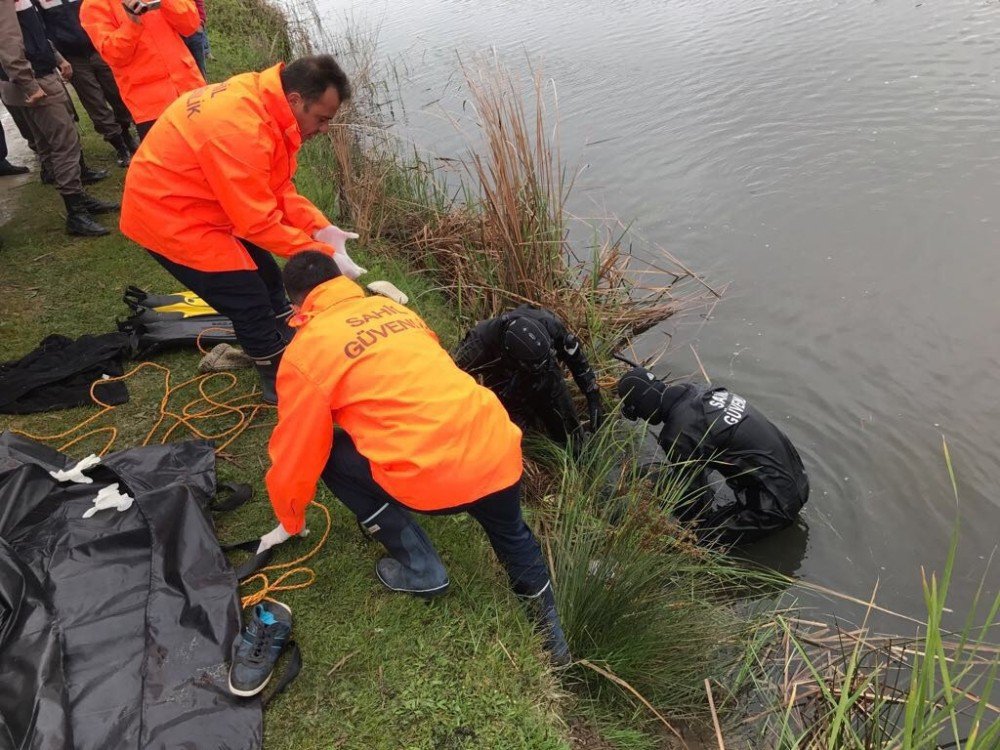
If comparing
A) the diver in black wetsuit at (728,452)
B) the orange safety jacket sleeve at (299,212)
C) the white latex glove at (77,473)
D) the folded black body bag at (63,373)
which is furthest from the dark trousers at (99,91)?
the diver in black wetsuit at (728,452)

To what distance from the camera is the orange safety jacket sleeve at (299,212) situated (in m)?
3.27

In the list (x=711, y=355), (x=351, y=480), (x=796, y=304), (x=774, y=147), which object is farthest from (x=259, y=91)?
(x=774, y=147)

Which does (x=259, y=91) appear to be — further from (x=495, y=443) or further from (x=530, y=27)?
(x=530, y=27)

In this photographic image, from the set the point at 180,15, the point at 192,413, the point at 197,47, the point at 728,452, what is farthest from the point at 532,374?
the point at 197,47

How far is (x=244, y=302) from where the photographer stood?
3.24 meters

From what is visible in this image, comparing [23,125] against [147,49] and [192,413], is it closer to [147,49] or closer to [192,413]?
[147,49]

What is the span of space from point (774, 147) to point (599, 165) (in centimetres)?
178

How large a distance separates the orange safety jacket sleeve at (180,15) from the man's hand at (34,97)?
1.04 metres

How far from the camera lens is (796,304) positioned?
5168mm

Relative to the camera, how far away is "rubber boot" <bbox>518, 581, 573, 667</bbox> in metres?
2.49

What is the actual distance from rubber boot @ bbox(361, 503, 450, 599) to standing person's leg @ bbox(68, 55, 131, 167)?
209 inches

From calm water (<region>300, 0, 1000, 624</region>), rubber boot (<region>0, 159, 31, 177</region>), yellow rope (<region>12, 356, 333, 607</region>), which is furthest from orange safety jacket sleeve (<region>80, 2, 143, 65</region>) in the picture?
calm water (<region>300, 0, 1000, 624</region>)

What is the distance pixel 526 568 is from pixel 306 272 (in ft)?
4.33

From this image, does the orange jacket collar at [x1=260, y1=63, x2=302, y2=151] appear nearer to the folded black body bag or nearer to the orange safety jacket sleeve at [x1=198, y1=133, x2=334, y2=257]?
the orange safety jacket sleeve at [x1=198, y1=133, x2=334, y2=257]
